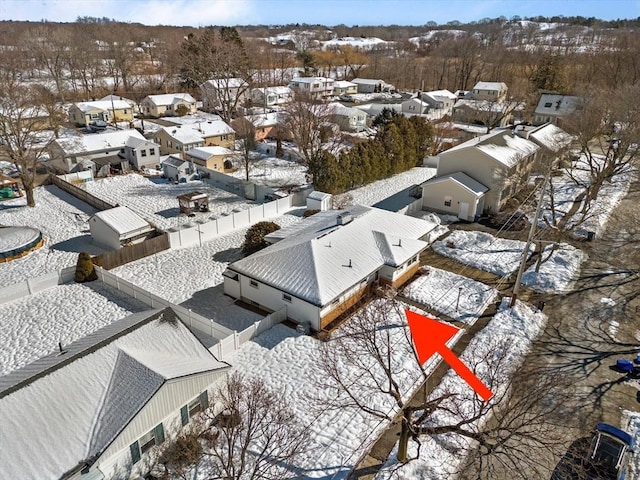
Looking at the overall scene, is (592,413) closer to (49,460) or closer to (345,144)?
(49,460)

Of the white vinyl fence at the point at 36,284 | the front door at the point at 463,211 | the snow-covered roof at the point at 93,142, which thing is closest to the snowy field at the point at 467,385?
the front door at the point at 463,211

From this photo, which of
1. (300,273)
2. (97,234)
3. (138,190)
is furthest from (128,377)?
(138,190)

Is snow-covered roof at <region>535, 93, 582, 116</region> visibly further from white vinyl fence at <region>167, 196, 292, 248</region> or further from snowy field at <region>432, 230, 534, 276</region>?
white vinyl fence at <region>167, 196, 292, 248</region>

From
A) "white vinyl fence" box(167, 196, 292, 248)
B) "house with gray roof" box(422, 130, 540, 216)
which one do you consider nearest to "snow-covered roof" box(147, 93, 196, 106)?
"white vinyl fence" box(167, 196, 292, 248)

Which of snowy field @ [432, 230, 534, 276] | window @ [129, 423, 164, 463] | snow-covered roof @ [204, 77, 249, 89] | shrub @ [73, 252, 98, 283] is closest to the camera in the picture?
window @ [129, 423, 164, 463]

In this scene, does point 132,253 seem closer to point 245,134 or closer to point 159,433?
point 159,433

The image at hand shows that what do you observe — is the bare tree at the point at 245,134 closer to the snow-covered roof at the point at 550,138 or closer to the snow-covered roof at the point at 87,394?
the snow-covered roof at the point at 550,138
